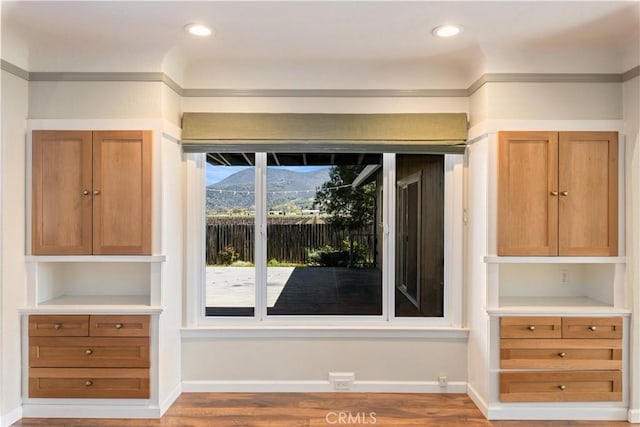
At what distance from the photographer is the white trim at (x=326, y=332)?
3289 mm

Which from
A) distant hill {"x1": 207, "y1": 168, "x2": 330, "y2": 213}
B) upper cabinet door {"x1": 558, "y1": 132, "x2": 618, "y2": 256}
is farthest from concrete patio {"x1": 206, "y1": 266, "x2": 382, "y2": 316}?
upper cabinet door {"x1": 558, "y1": 132, "x2": 618, "y2": 256}

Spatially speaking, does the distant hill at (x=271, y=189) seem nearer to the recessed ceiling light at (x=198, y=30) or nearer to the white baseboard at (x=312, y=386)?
the recessed ceiling light at (x=198, y=30)

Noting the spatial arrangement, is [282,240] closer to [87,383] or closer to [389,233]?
[389,233]

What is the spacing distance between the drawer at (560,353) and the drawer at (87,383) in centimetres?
Result: 251

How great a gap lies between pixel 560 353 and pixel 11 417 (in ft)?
12.1

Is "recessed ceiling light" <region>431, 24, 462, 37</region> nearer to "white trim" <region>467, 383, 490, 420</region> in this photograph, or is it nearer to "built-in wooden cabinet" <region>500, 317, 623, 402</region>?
"built-in wooden cabinet" <region>500, 317, 623, 402</region>

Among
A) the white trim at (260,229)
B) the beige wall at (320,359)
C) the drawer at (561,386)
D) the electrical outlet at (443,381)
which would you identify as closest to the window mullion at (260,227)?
the white trim at (260,229)

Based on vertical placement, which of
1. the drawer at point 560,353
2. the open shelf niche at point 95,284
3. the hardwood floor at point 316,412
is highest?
the open shelf niche at point 95,284

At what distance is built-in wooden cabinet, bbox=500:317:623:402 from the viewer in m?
2.88

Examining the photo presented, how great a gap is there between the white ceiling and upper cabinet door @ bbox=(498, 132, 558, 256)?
1.70ft

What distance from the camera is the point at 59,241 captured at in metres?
2.89

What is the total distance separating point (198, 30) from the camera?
2627mm

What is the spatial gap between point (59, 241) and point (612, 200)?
3771 millimetres

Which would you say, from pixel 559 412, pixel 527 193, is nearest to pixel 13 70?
pixel 527 193
